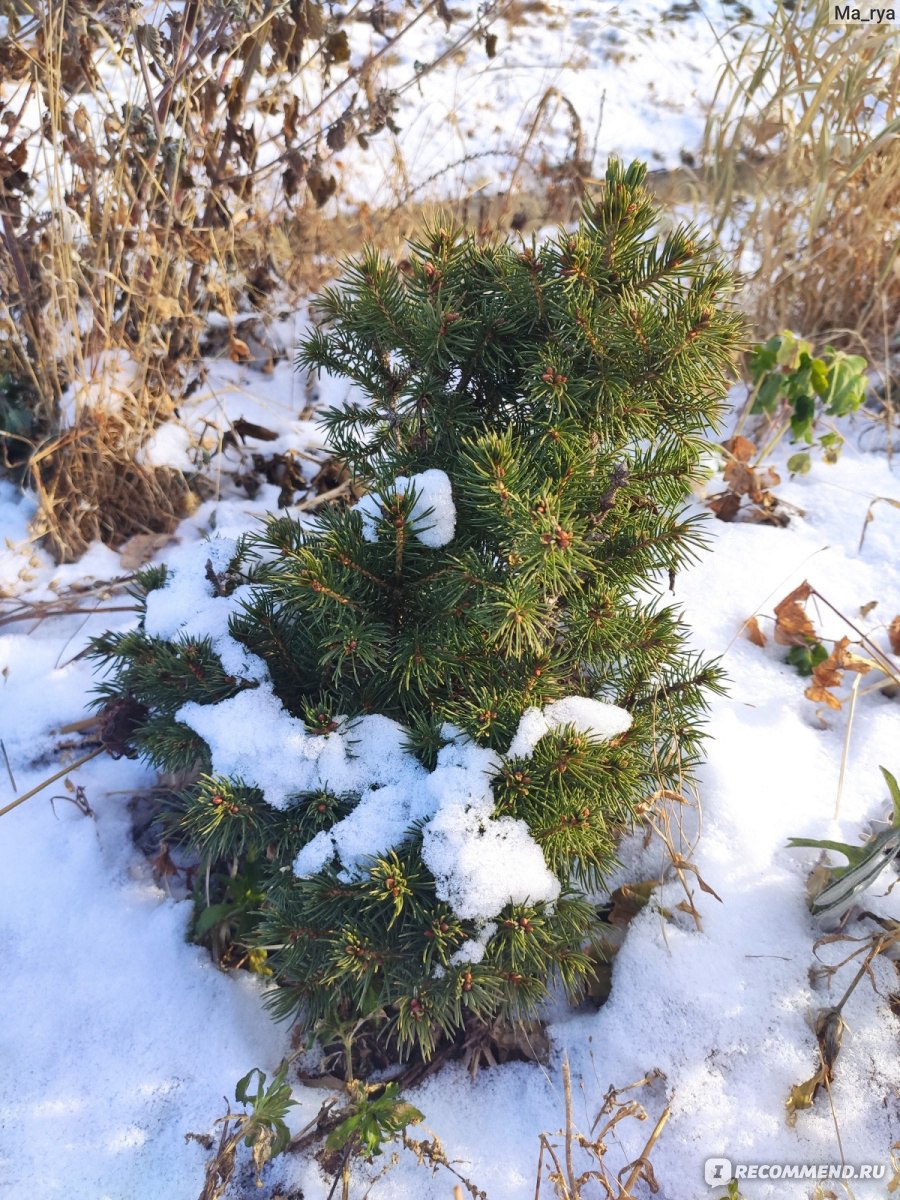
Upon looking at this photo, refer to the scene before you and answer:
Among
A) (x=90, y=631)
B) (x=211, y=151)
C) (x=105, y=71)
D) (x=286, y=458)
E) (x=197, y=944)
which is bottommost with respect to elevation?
(x=197, y=944)

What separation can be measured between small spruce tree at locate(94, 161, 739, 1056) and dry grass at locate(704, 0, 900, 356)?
1.79 meters

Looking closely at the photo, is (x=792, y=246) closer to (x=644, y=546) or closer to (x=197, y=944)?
(x=644, y=546)

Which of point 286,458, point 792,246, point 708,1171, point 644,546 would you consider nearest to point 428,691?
point 644,546

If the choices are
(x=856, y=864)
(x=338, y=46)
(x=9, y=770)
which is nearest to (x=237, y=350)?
(x=338, y=46)

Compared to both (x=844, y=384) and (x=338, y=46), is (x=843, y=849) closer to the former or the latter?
(x=844, y=384)

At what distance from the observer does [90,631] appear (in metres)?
2.23

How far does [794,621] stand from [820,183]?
1.55m

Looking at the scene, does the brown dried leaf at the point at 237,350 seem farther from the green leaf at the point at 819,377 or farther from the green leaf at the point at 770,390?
the green leaf at the point at 819,377

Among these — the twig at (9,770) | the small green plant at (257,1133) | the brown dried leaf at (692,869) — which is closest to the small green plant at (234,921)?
the small green plant at (257,1133)

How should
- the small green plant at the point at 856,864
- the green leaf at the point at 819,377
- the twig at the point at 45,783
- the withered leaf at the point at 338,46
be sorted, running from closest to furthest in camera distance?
the small green plant at the point at 856,864 → the twig at the point at 45,783 → the green leaf at the point at 819,377 → the withered leaf at the point at 338,46

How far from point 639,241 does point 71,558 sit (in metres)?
1.97

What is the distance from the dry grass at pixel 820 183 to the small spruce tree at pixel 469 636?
5.86ft

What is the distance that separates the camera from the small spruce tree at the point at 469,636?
1124 millimetres

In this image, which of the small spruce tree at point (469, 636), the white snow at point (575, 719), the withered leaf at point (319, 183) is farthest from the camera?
the withered leaf at point (319, 183)
